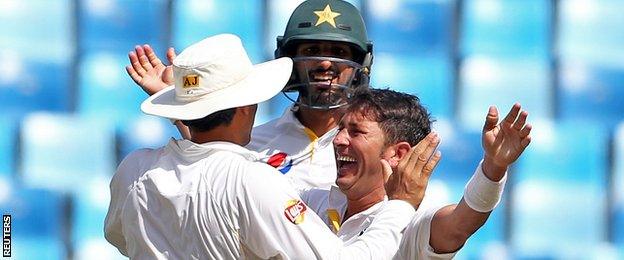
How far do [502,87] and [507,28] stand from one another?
0.64 feet

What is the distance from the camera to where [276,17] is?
5109 mm

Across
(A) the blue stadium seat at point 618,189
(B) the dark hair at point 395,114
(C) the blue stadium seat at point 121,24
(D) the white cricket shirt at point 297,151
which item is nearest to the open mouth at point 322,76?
(D) the white cricket shirt at point 297,151

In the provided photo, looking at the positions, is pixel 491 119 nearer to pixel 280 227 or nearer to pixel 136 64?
pixel 280 227

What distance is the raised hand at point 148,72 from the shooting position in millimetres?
3562

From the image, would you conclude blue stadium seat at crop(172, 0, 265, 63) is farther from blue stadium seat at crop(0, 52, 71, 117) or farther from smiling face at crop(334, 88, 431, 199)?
smiling face at crop(334, 88, 431, 199)

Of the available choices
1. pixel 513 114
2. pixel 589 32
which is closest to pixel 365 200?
pixel 513 114

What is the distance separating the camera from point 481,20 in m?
5.21

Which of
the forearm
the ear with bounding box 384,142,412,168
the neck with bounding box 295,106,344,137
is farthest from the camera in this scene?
the neck with bounding box 295,106,344,137

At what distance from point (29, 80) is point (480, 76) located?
57.4 inches

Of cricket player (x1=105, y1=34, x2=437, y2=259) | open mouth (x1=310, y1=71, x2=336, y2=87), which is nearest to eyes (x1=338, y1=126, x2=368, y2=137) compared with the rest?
cricket player (x1=105, y1=34, x2=437, y2=259)

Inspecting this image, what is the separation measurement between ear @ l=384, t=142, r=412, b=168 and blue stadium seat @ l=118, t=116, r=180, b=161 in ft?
5.90

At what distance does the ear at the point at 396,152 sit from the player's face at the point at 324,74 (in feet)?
2.30

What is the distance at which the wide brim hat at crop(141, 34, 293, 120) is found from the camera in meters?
3.00

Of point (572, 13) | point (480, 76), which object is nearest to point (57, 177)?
point (480, 76)
